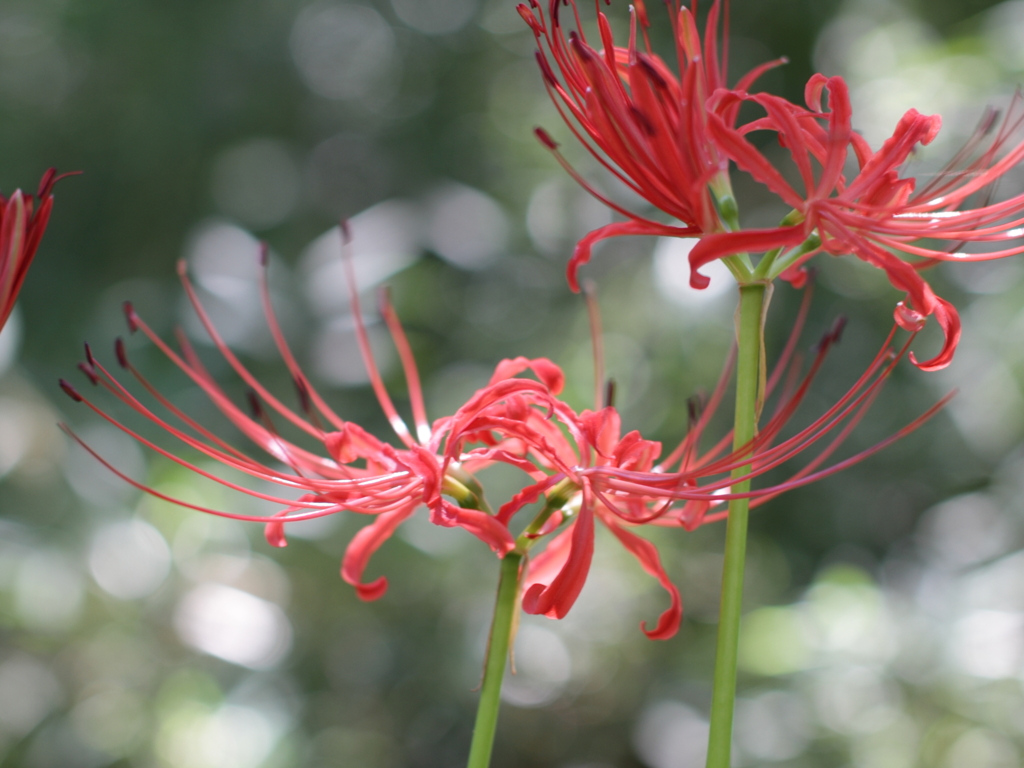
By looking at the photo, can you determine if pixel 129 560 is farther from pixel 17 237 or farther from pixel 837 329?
pixel 837 329

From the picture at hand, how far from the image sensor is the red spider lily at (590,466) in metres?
0.25

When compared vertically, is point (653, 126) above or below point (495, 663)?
above

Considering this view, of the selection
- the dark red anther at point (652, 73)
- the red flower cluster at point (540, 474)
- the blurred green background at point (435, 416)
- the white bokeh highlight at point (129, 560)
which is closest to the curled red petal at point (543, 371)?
the red flower cluster at point (540, 474)

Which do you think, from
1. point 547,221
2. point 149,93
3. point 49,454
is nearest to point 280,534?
point 49,454

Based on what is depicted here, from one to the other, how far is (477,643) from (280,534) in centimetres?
85

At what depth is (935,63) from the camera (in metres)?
1.14

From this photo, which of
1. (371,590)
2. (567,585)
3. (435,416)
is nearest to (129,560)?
Result: (435,416)

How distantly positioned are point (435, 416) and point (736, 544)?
3.23ft

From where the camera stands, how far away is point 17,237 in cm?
26

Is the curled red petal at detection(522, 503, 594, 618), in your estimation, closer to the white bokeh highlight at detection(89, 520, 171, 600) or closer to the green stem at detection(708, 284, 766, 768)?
the green stem at detection(708, 284, 766, 768)

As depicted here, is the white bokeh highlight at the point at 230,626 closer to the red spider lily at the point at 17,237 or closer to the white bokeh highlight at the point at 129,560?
the white bokeh highlight at the point at 129,560

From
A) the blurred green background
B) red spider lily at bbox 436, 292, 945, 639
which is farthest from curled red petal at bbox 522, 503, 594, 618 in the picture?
the blurred green background

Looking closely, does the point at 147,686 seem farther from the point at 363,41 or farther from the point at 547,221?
the point at 363,41

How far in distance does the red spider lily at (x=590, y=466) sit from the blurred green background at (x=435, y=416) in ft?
2.41
